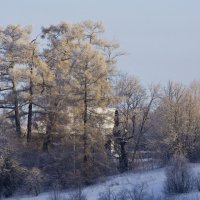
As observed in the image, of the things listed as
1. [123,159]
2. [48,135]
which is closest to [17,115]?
[48,135]

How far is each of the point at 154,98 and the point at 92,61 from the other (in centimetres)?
1114

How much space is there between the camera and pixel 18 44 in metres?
49.7

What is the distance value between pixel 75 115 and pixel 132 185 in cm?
1036

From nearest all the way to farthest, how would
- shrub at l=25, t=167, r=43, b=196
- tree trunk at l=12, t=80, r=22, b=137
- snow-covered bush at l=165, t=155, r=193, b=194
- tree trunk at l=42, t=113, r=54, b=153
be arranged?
1. snow-covered bush at l=165, t=155, r=193, b=194
2. shrub at l=25, t=167, r=43, b=196
3. tree trunk at l=42, t=113, r=54, b=153
4. tree trunk at l=12, t=80, r=22, b=137

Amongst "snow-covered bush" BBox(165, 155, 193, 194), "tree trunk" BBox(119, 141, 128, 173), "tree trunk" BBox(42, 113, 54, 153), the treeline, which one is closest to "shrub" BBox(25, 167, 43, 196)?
the treeline

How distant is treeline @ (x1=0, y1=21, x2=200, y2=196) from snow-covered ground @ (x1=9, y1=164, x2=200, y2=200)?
1.80m

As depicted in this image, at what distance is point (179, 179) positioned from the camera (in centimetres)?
3100

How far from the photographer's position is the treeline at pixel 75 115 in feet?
148

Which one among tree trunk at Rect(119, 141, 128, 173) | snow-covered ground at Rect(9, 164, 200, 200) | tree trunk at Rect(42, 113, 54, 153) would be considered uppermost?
tree trunk at Rect(42, 113, 54, 153)

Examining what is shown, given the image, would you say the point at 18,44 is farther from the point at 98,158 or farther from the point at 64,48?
the point at 98,158

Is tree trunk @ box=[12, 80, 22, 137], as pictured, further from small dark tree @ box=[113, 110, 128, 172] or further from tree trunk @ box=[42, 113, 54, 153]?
small dark tree @ box=[113, 110, 128, 172]

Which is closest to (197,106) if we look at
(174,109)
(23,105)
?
(174,109)

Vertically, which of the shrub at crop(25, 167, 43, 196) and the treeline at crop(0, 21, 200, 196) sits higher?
the treeline at crop(0, 21, 200, 196)

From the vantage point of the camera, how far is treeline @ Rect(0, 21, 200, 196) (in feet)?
148
